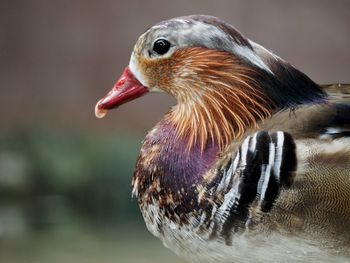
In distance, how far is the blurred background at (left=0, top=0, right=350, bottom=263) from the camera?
2713mm

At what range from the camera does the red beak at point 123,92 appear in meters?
0.97

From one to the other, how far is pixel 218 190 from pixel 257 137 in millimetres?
75

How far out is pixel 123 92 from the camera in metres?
0.98

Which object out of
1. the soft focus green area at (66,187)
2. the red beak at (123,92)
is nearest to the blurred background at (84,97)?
the soft focus green area at (66,187)

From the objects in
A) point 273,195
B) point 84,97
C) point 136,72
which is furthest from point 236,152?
point 84,97

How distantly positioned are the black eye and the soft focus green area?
178 centimetres

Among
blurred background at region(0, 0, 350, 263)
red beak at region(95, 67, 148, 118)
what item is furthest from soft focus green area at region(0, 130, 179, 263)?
red beak at region(95, 67, 148, 118)

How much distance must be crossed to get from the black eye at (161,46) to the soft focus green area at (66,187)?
5.83 feet

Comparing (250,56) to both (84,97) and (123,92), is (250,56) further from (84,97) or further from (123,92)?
(84,97)

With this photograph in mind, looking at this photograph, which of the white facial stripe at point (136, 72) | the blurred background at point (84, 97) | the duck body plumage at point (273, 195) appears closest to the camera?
the duck body plumage at point (273, 195)

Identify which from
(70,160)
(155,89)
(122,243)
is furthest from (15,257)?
(155,89)

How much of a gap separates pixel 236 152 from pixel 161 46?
16cm

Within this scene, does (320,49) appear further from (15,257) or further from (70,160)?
(15,257)

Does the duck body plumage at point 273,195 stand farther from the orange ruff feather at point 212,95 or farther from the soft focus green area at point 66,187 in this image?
the soft focus green area at point 66,187
